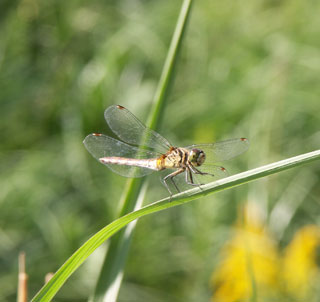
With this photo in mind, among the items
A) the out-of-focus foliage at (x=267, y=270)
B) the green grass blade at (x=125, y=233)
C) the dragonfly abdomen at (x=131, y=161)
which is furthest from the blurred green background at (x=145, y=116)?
the green grass blade at (x=125, y=233)

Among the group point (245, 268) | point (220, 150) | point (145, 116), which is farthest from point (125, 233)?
point (145, 116)

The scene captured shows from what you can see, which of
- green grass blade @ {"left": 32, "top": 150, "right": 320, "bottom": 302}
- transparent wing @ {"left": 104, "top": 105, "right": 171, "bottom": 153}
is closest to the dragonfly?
transparent wing @ {"left": 104, "top": 105, "right": 171, "bottom": 153}

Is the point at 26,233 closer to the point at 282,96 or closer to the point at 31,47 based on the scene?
the point at 31,47

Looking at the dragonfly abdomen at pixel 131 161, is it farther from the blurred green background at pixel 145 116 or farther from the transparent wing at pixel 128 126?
the blurred green background at pixel 145 116

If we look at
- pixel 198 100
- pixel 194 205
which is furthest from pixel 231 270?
pixel 198 100

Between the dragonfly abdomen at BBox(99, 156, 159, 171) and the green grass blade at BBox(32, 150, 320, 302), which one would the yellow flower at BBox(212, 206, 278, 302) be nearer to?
the dragonfly abdomen at BBox(99, 156, 159, 171)

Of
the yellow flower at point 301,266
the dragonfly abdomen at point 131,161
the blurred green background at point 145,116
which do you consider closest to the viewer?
the dragonfly abdomen at point 131,161
